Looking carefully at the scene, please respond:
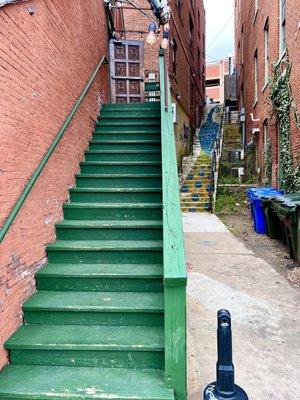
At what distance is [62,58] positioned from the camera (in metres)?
4.06

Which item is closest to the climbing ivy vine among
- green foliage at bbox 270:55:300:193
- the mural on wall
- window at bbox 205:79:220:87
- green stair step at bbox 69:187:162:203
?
green foliage at bbox 270:55:300:193

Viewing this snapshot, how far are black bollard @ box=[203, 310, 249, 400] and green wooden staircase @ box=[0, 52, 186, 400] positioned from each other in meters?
0.40

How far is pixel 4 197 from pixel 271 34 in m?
10.1

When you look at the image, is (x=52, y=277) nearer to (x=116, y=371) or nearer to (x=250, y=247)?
(x=116, y=371)

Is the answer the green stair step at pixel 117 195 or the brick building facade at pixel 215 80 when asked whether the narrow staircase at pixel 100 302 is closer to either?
the green stair step at pixel 117 195

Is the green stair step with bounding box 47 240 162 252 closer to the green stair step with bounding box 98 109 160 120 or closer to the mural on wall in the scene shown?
the green stair step with bounding box 98 109 160 120

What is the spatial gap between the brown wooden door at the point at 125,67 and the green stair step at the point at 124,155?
3.04 meters

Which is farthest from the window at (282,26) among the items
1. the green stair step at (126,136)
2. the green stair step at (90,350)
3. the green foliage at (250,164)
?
the green stair step at (90,350)

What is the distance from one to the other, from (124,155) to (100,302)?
2.63 m

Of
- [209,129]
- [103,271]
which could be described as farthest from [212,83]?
[103,271]

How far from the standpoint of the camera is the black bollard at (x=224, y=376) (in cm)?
160

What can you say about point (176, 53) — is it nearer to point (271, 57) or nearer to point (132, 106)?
point (271, 57)

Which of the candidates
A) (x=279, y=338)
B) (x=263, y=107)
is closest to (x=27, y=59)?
(x=279, y=338)

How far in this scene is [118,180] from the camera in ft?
14.7
